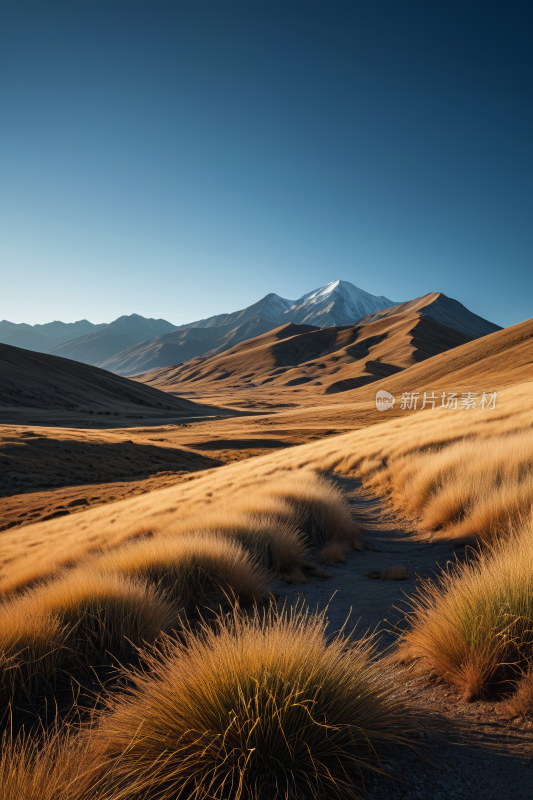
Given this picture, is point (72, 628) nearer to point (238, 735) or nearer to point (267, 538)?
point (238, 735)

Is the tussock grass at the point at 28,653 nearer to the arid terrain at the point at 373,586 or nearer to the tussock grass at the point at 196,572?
the arid terrain at the point at 373,586

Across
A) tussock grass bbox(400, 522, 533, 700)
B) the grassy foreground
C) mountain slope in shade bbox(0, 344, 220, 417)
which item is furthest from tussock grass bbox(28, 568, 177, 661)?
mountain slope in shade bbox(0, 344, 220, 417)

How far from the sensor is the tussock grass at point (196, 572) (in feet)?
14.3

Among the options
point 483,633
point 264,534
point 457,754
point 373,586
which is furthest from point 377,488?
point 457,754

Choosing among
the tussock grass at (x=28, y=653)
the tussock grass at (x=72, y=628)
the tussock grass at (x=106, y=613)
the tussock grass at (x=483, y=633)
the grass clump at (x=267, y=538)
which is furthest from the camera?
the grass clump at (x=267, y=538)

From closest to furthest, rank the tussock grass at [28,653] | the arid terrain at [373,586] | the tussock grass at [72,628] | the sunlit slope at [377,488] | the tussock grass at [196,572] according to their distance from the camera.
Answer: the arid terrain at [373,586] < the tussock grass at [28,653] < the tussock grass at [72,628] < the tussock grass at [196,572] < the sunlit slope at [377,488]

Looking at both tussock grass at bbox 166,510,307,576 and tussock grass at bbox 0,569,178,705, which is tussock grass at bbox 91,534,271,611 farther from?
tussock grass at bbox 166,510,307,576

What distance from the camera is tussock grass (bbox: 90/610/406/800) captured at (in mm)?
1899

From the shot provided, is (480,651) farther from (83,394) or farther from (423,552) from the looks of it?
(83,394)

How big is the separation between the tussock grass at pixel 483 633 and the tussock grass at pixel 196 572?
→ 186 centimetres

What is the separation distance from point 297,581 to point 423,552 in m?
1.85

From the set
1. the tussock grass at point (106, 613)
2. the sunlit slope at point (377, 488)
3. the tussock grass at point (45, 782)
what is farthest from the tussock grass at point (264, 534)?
the tussock grass at point (45, 782)

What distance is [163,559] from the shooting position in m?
4.64

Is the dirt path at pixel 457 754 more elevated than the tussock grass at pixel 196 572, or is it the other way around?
the dirt path at pixel 457 754
